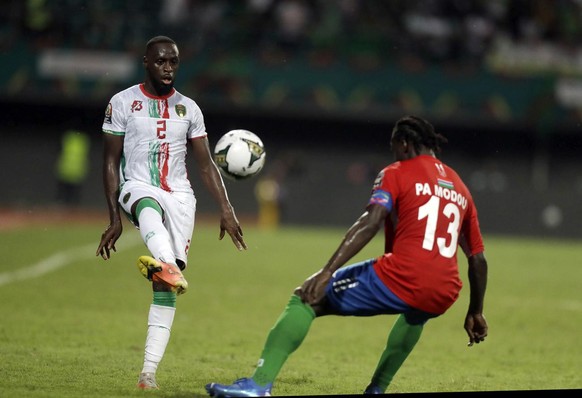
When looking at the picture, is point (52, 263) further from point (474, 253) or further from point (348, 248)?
point (348, 248)

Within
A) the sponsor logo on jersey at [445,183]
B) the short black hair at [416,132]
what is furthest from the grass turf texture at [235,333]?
the short black hair at [416,132]

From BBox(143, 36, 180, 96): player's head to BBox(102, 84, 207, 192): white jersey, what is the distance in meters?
0.13

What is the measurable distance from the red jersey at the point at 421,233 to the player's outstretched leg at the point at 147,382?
166cm

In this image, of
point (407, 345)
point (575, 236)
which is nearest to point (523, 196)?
point (575, 236)

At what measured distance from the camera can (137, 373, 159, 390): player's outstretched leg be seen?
6.10 metres

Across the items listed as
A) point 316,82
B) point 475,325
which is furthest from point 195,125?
point 316,82

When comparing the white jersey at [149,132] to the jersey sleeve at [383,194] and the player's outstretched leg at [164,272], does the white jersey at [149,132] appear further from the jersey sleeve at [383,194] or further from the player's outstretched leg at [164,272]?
the jersey sleeve at [383,194]

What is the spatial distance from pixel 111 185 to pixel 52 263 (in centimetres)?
912

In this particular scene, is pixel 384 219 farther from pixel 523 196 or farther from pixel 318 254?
pixel 523 196

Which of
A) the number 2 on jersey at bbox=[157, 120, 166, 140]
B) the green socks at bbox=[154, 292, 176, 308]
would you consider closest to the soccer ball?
the number 2 on jersey at bbox=[157, 120, 166, 140]

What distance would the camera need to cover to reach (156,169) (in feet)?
21.1

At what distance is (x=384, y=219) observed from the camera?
5512 mm

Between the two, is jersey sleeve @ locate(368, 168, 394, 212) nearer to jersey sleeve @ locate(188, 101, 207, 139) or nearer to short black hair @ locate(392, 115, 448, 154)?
short black hair @ locate(392, 115, 448, 154)

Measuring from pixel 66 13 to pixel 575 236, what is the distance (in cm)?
1347
